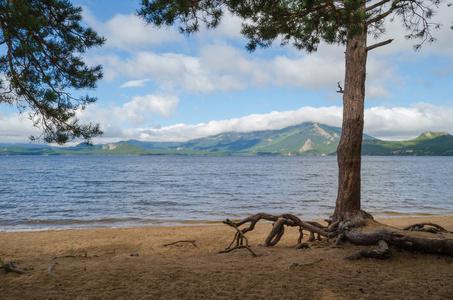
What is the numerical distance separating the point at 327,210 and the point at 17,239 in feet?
57.2

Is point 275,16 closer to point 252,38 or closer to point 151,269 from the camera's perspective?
point 252,38

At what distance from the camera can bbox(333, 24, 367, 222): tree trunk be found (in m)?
7.48

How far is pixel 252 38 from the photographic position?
7223mm

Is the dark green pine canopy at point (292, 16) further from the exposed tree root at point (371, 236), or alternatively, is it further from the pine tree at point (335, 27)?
the exposed tree root at point (371, 236)

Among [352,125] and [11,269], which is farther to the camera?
[352,125]

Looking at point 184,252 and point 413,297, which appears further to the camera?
point 184,252

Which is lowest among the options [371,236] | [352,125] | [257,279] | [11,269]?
[11,269]

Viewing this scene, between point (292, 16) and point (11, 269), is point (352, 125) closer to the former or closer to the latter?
point (292, 16)

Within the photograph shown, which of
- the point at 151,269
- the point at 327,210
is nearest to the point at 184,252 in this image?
the point at 151,269

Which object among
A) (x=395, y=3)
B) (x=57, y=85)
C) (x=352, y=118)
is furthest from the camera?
(x=352, y=118)

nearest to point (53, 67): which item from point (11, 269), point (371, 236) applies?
point (11, 269)

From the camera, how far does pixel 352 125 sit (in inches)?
294

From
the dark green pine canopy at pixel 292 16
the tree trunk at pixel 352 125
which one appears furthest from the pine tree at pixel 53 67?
the tree trunk at pixel 352 125

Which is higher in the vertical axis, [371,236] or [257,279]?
[371,236]
